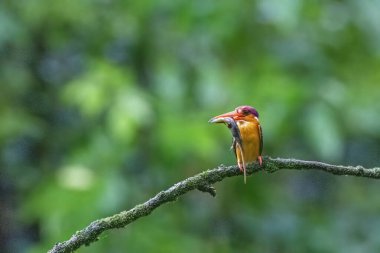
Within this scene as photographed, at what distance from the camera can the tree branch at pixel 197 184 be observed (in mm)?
1128

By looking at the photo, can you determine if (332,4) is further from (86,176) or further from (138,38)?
(86,176)

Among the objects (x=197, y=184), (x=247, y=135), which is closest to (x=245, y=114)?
(x=247, y=135)

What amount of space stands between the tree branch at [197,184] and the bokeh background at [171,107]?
251 centimetres

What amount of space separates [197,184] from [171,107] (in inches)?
119

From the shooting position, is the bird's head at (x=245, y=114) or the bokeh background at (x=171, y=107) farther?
the bokeh background at (x=171, y=107)

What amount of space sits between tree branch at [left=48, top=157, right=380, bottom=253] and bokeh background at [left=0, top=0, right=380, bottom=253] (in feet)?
8.23

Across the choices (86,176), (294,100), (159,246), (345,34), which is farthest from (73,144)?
(345,34)

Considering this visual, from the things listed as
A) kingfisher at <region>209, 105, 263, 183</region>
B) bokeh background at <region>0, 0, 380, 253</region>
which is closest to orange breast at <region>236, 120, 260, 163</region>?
kingfisher at <region>209, 105, 263, 183</region>

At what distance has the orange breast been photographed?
1.21m

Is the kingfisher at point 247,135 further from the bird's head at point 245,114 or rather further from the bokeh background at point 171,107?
the bokeh background at point 171,107

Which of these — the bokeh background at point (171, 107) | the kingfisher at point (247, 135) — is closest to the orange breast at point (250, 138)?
the kingfisher at point (247, 135)

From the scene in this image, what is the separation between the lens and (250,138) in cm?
121

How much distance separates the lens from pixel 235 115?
122cm

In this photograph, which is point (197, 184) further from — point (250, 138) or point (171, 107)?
point (171, 107)
